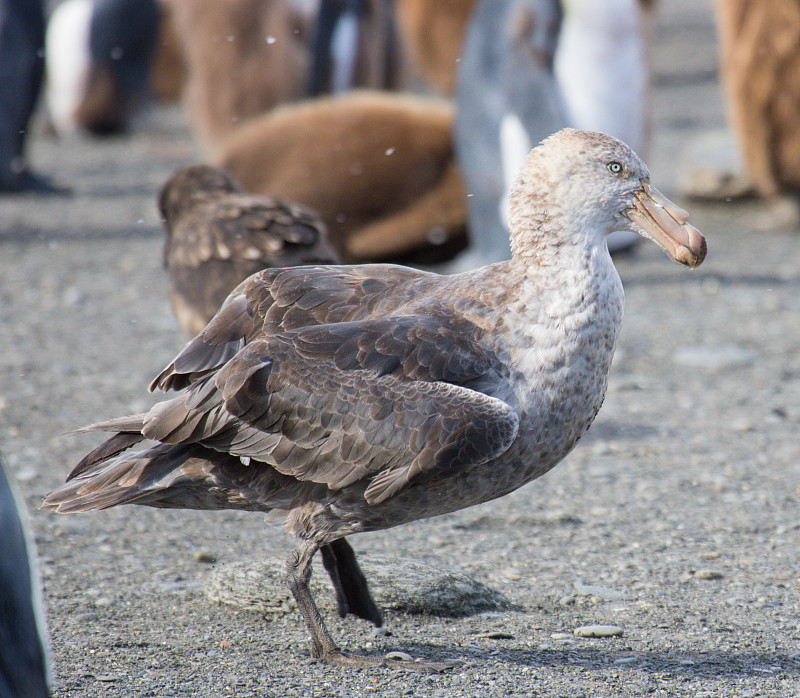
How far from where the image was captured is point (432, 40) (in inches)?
432

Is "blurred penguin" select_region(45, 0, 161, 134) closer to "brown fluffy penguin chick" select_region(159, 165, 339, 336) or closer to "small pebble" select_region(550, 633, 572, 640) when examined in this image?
"brown fluffy penguin chick" select_region(159, 165, 339, 336)

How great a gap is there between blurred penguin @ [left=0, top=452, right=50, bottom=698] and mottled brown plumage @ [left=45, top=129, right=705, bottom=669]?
0.78 metres

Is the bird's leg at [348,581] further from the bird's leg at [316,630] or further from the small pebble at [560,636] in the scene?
the small pebble at [560,636]

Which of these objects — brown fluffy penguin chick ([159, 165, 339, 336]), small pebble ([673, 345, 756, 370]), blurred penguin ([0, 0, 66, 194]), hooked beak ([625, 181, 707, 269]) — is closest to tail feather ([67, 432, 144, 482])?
brown fluffy penguin chick ([159, 165, 339, 336])

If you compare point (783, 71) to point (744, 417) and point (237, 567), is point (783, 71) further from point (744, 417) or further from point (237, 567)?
point (237, 567)

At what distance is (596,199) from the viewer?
2699mm

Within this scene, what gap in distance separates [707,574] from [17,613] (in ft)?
7.18

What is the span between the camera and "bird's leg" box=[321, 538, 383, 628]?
122 inches

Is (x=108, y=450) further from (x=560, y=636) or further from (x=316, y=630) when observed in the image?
(x=560, y=636)

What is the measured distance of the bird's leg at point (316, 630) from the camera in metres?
2.82

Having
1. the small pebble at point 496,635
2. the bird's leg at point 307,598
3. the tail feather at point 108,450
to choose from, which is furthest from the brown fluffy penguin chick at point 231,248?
the small pebble at point 496,635

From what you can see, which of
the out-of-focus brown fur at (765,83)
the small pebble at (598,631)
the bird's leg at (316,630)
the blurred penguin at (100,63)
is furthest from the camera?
the blurred penguin at (100,63)

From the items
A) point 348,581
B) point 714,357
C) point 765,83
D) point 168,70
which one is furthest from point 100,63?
point 348,581

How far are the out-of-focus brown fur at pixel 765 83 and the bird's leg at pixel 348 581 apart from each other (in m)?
5.42
